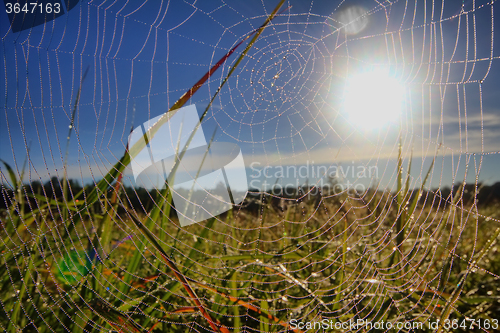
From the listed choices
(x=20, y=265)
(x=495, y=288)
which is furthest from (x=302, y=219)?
(x=20, y=265)

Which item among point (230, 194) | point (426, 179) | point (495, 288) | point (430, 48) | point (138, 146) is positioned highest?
point (430, 48)

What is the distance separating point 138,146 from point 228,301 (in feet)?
2.77

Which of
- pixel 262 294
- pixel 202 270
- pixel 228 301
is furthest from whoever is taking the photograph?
pixel 202 270

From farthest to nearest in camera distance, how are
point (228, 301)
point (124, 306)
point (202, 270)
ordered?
point (202, 270) < point (228, 301) < point (124, 306)

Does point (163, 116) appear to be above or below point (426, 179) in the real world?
above

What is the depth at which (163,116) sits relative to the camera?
1454 mm

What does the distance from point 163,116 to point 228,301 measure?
0.93m

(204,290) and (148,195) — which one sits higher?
(148,195)

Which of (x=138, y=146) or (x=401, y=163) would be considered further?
(x=401, y=163)

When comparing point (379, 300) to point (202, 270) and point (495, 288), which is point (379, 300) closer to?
point (495, 288)

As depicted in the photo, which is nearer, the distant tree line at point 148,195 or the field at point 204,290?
the field at point 204,290

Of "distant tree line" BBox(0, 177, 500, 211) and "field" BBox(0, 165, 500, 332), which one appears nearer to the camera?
"field" BBox(0, 165, 500, 332)

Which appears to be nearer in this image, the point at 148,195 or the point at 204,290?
the point at 204,290

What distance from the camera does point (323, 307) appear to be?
5.04 feet
